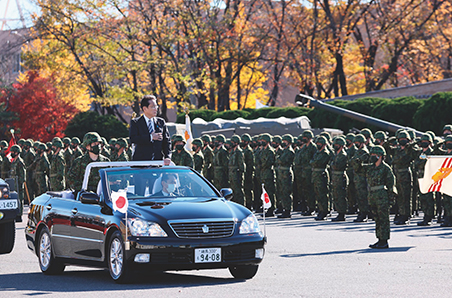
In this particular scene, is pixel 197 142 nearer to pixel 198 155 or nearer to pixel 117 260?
pixel 198 155

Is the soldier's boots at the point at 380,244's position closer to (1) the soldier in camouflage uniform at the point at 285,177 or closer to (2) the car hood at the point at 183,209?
(2) the car hood at the point at 183,209

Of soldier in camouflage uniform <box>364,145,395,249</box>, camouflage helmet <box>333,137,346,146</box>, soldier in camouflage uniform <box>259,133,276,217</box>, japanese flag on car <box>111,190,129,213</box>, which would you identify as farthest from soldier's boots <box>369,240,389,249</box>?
soldier in camouflage uniform <box>259,133,276,217</box>

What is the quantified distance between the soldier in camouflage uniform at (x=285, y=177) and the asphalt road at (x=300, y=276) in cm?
617

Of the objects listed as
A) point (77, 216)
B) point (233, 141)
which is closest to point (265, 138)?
point (233, 141)

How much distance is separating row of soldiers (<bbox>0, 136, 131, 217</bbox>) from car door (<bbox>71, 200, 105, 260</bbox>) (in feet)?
37.9

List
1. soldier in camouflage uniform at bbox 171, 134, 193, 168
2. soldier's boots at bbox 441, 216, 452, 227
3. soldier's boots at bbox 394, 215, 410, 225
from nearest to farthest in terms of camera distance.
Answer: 1. soldier's boots at bbox 441, 216, 452, 227
2. soldier's boots at bbox 394, 215, 410, 225
3. soldier in camouflage uniform at bbox 171, 134, 193, 168

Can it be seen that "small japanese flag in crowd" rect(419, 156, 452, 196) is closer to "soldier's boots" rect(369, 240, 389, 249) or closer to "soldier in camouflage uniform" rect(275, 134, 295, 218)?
"soldier's boots" rect(369, 240, 389, 249)

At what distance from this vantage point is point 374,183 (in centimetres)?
1427

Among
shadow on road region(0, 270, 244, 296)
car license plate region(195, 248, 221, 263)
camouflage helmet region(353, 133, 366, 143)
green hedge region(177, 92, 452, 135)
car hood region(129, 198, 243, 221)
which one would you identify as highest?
green hedge region(177, 92, 452, 135)

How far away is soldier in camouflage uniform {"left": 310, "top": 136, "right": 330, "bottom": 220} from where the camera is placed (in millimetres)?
20828

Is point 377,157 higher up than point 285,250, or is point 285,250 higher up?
point 377,157

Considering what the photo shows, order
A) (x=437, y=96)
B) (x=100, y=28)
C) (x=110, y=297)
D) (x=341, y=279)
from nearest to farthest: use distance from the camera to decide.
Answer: (x=110, y=297)
(x=341, y=279)
(x=437, y=96)
(x=100, y=28)

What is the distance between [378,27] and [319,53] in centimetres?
441

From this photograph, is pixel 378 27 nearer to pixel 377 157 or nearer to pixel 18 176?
pixel 18 176
